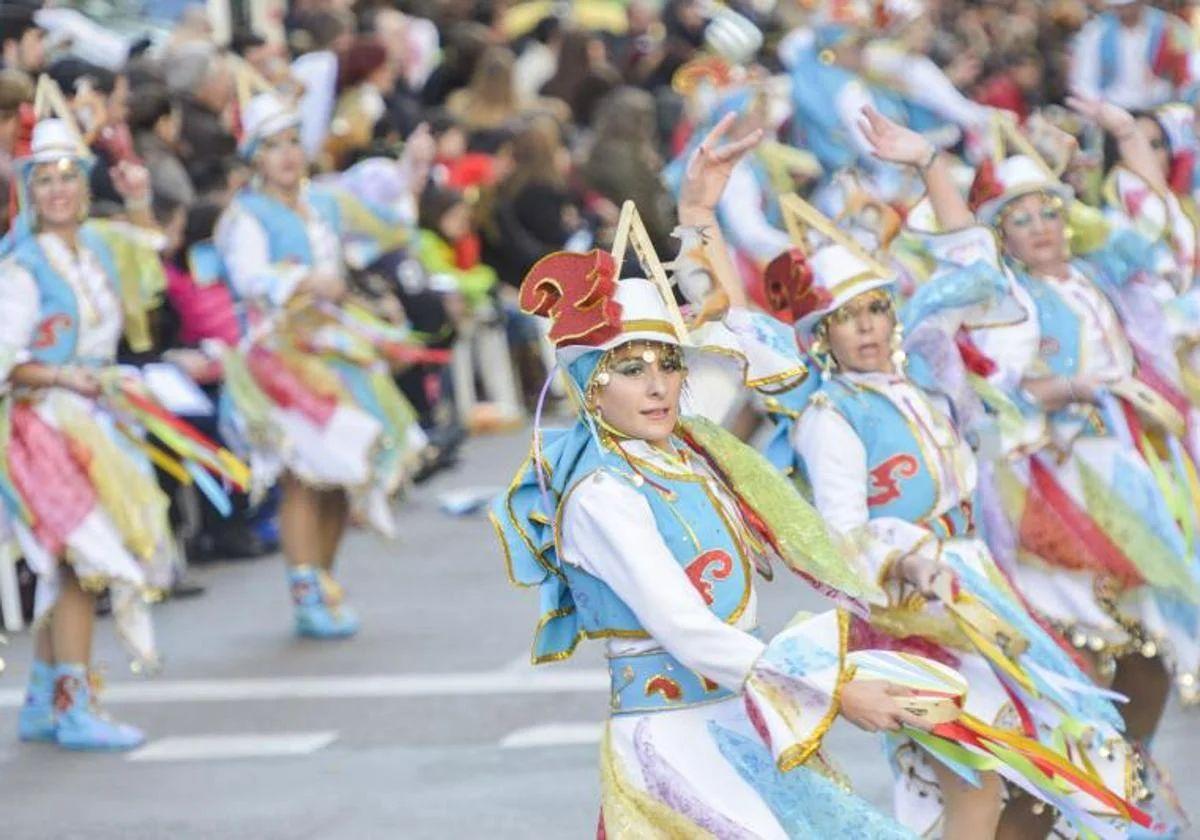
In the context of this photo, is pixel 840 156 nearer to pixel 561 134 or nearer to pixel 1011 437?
pixel 561 134

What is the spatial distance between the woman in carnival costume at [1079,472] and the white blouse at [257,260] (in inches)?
136

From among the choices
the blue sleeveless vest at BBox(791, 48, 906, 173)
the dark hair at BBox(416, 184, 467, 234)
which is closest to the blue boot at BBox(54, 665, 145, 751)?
the blue sleeveless vest at BBox(791, 48, 906, 173)

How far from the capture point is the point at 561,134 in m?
17.8

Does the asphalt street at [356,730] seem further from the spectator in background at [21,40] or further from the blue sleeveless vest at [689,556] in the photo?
the blue sleeveless vest at [689,556]

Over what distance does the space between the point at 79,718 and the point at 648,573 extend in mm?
4365

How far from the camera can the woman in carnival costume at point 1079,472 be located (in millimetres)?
7953

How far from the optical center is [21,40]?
41.4 feet

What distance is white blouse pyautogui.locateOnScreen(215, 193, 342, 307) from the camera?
35.9 ft

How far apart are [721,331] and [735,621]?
629 millimetres

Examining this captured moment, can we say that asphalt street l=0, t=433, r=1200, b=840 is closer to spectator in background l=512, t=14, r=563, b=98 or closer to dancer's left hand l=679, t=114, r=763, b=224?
dancer's left hand l=679, t=114, r=763, b=224

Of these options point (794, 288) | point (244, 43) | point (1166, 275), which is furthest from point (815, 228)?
point (244, 43)

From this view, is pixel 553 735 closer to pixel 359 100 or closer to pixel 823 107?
pixel 823 107

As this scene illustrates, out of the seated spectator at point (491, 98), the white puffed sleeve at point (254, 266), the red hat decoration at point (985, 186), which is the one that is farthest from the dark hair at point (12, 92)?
the seated spectator at point (491, 98)

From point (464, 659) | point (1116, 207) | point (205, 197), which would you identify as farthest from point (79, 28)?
point (1116, 207)
